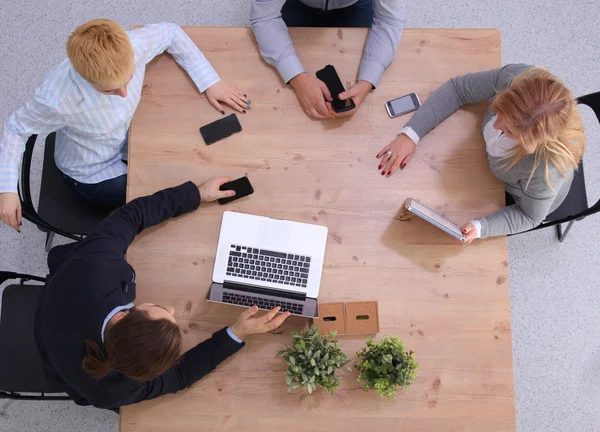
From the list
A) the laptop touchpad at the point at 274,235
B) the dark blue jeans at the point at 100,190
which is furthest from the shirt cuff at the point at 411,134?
the dark blue jeans at the point at 100,190

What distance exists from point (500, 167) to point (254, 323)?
844 mm

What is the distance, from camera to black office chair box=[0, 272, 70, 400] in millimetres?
1591

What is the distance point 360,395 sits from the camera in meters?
1.40

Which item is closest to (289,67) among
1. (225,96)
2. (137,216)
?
(225,96)

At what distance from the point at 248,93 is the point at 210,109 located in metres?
0.13

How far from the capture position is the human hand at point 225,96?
1.52 metres

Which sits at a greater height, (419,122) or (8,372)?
(419,122)

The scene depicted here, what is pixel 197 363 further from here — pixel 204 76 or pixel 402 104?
pixel 402 104

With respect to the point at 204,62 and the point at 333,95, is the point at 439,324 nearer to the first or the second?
the point at 333,95

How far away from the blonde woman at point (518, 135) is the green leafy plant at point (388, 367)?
395mm

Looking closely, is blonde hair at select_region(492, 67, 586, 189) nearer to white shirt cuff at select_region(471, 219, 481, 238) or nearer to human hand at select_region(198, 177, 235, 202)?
white shirt cuff at select_region(471, 219, 481, 238)

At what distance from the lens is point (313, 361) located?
128cm

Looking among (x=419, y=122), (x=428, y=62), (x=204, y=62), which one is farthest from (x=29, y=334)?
(x=428, y=62)

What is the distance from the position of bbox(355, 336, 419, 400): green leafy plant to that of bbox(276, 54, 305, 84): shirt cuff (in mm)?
829
